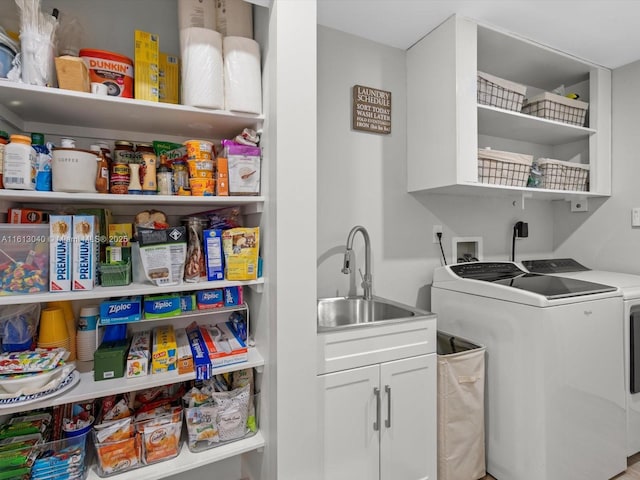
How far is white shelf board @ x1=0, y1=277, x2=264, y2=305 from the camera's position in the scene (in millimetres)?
1053

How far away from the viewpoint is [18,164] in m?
1.04

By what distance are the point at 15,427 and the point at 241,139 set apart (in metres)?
1.31

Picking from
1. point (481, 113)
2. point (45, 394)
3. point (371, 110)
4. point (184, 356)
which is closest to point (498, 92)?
point (481, 113)

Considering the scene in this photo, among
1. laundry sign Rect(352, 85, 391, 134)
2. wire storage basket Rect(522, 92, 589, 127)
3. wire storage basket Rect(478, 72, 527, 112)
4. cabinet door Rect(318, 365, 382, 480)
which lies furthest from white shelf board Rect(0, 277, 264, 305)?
wire storage basket Rect(522, 92, 589, 127)

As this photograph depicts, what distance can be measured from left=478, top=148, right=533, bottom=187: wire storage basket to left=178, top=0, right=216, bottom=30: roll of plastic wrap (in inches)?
59.2

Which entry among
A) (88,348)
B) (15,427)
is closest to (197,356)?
(88,348)

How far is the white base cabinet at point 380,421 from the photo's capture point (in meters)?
1.42

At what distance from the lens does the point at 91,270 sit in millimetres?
1156

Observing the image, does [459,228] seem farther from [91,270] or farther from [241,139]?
[91,270]

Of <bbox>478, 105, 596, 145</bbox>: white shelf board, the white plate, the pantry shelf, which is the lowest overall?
the white plate

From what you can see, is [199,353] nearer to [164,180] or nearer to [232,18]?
[164,180]

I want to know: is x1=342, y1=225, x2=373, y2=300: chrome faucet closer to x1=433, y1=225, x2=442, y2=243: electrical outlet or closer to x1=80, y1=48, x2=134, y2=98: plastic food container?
x1=433, y1=225, x2=442, y2=243: electrical outlet

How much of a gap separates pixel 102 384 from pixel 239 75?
1224mm

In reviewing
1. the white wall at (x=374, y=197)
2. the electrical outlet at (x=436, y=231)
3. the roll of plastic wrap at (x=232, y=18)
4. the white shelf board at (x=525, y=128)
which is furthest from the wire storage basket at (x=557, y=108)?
the roll of plastic wrap at (x=232, y=18)
